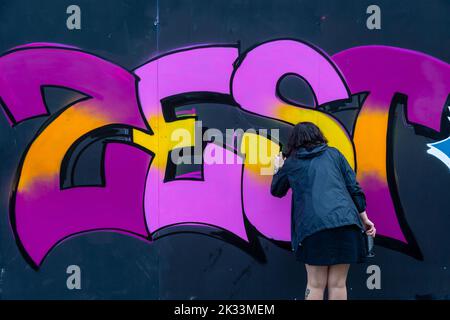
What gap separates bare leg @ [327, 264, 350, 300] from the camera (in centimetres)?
→ 436

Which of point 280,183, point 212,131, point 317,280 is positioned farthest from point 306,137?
point 317,280

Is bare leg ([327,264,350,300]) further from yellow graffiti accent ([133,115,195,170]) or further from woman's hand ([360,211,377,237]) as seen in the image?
yellow graffiti accent ([133,115,195,170])

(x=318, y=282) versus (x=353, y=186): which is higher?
(x=353, y=186)

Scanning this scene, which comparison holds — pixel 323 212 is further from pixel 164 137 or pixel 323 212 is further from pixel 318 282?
pixel 164 137

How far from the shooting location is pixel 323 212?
13.7 ft

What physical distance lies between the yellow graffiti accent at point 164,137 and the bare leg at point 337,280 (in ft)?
5.07

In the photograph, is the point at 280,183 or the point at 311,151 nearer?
the point at 311,151

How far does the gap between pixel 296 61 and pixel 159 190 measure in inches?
61.4

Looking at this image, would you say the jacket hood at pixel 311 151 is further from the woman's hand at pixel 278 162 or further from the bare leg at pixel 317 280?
the bare leg at pixel 317 280

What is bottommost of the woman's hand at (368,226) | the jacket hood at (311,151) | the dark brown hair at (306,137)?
the woman's hand at (368,226)

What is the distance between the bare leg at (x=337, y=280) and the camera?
4.36 m

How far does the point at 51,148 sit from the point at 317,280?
7.95 feet

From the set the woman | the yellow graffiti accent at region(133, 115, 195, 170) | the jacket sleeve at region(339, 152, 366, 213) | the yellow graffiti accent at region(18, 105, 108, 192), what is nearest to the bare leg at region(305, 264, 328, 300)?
the woman

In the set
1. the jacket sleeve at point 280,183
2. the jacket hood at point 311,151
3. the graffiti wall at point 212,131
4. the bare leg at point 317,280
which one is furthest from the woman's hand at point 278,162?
the bare leg at point 317,280
